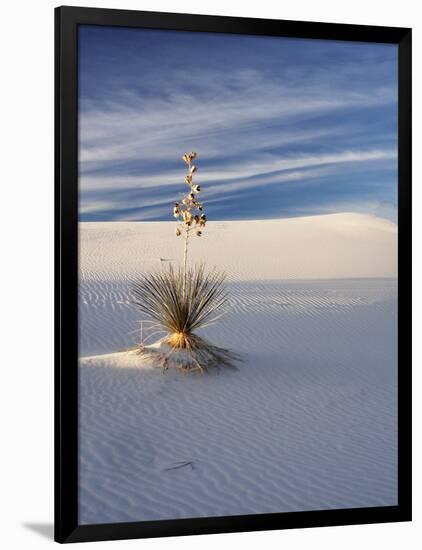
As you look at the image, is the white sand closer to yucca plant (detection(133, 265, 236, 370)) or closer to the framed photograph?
the framed photograph

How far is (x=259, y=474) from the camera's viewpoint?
705 cm

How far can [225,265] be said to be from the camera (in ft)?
25.2

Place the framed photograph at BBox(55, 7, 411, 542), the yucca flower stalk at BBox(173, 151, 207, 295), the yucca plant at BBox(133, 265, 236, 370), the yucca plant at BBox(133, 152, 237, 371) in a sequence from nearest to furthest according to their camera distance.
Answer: the framed photograph at BBox(55, 7, 411, 542), the yucca flower stalk at BBox(173, 151, 207, 295), the yucca plant at BBox(133, 152, 237, 371), the yucca plant at BBox(133, 265, 236, 370)

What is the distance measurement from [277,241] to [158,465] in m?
1.90

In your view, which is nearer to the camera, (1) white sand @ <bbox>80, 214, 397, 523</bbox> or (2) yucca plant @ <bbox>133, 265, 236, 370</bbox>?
(1) white sand @ <bbox>80, 214, 397, 523</bbox>

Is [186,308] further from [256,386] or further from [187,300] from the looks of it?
[256,386]

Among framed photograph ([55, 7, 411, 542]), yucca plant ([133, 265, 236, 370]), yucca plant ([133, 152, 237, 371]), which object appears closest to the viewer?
framed photograph ([55, 7, 411, 542])

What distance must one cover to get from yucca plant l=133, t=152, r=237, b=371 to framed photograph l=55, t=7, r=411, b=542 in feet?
0.06

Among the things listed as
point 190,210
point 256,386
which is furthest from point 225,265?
point 256,386

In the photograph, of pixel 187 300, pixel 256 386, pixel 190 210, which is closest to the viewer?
pixel 190 210

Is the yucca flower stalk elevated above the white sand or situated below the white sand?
above

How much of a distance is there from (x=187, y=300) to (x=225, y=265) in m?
0.59

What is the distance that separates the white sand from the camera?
269 inches

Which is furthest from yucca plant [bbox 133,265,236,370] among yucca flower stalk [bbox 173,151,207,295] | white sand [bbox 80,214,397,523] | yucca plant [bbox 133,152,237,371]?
yucca flower stalk [bbox 173,151,207,295]
